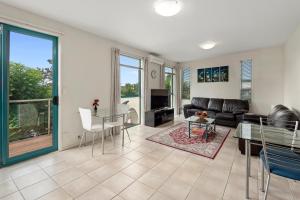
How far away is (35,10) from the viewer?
7.95 feet

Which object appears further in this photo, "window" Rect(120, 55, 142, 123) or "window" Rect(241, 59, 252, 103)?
"window" Rect(241, 59, 252, 103)

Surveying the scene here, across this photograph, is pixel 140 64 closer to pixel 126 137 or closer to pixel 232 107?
pixel 126 137

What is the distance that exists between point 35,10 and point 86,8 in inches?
34.3

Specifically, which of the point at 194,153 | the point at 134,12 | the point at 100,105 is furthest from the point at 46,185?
the point at 134,12

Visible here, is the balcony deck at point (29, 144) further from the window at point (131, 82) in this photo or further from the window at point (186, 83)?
the window at point (186, 83)

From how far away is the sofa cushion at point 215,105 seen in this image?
537cm

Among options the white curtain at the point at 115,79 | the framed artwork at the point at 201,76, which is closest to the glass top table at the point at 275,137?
the white curtain at the point at 115,79

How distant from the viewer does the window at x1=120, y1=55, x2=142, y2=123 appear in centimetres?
438

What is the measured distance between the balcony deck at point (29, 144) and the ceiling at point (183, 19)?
223 cm

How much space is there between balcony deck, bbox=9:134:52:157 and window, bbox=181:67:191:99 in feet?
17.8

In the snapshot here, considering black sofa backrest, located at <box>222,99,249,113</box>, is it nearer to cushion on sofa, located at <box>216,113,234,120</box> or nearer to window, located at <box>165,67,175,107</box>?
cushion on sofa, located at <box>216,113,234,120</box>

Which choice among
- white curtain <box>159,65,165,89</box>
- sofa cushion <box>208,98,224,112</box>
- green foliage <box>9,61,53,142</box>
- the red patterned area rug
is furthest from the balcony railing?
sofa cushion <box>208,98,224,112</box>

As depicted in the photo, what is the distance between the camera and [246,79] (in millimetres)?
Answer: 5145

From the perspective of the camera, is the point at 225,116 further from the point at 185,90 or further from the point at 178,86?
the point at 178,86
